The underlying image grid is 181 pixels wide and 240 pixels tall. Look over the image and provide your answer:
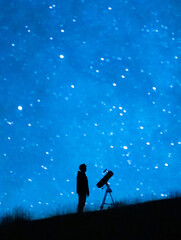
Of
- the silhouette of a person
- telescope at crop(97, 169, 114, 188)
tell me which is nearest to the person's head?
the silhouette of a person

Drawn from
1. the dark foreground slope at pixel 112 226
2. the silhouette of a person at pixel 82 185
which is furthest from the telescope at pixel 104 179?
the dark foreground slope at pixel 112 226

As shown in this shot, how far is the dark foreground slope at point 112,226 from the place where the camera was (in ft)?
22.6

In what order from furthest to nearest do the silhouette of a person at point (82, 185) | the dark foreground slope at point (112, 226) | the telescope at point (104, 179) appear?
the telescope at point (104, 179), the silhouette of a person at point (82, 185), the dark foreground slope at point (112, 226)

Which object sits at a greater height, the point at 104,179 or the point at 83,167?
the point at 83,167

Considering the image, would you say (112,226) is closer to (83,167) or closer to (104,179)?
(83,167)

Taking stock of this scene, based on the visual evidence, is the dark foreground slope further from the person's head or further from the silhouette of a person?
the person's head

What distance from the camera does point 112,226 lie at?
7695mm

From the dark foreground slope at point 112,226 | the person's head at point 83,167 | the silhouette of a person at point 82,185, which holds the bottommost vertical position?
the dark foreground slope at point 112,226

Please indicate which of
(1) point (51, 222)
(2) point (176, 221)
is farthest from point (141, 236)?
(1) point (51, 222)

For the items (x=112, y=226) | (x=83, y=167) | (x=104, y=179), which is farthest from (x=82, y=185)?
(x=112, y=226)

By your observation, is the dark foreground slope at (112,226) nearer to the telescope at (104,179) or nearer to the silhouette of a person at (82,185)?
the silhouette of a person at (82,185)

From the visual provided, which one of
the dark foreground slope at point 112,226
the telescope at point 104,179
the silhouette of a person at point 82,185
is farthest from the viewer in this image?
the telescope at point 104,179

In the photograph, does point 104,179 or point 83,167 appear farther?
point 104,179

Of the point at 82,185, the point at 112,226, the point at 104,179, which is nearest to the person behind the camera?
the point at 112,226
